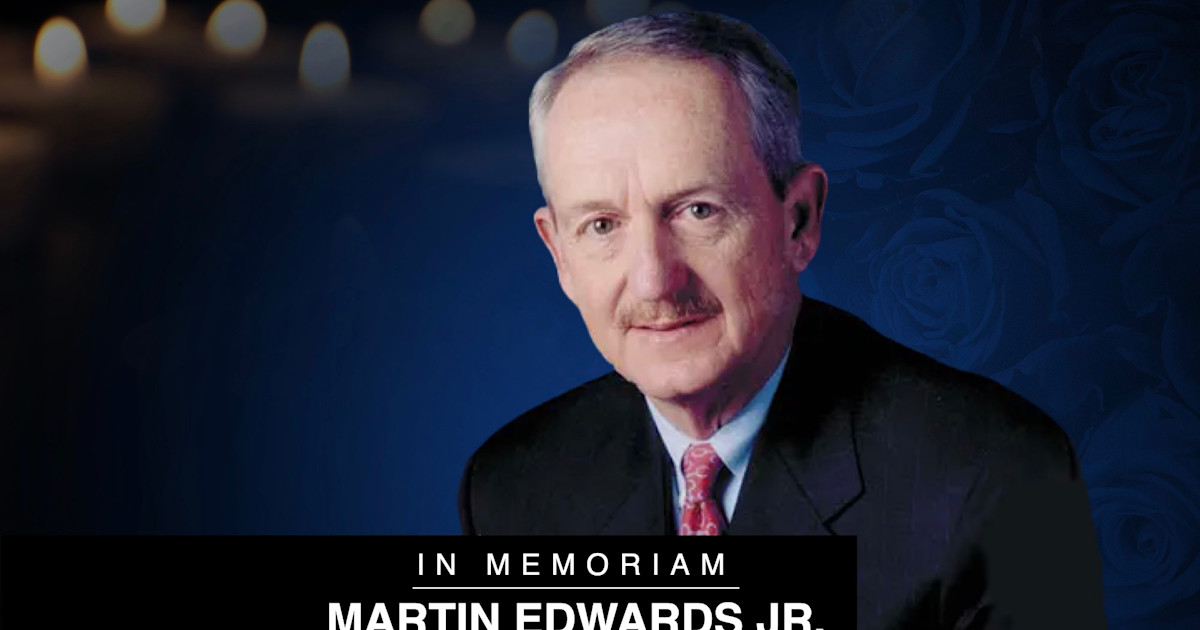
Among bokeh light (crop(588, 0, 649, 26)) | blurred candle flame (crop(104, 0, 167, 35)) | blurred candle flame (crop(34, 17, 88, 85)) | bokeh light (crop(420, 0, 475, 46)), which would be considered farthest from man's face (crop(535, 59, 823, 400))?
blurred candle flame (crop(34, 17, 88, 85))

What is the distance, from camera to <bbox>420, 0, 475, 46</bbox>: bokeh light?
7.31 feet

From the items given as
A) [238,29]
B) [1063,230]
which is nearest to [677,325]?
[1063,230]

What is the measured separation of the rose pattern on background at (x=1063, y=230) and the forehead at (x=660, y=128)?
0.84 feet

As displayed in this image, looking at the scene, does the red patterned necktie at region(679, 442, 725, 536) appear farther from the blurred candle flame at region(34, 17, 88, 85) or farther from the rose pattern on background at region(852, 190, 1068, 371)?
the blurred candle flame at region(34, 17, 88, 85)

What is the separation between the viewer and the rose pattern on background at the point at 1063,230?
210 centimetres

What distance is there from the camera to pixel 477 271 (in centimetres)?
220

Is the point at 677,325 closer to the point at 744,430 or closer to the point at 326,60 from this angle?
the point at 744,430

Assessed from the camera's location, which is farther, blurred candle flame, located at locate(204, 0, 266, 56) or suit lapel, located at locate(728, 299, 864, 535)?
blurred candle flame, located at locate(204, 0, 266, 56)

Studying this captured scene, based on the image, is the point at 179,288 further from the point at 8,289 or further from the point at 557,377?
the point at 557,377

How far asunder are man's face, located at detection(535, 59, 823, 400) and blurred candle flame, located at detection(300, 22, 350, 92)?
0.51 meters

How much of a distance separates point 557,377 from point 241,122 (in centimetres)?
75

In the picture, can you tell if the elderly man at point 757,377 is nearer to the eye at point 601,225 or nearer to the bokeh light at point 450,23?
the eye at point 601,225

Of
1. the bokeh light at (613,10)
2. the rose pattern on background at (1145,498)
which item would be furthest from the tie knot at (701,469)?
the bokeh light at (613,10)

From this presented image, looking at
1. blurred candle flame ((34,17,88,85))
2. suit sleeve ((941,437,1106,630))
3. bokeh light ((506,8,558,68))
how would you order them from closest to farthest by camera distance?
suit sleeve ((941,437,1106,630)), bokeh light ((506,8,558,68)), blurred candle flame ((34,17,88,85))
